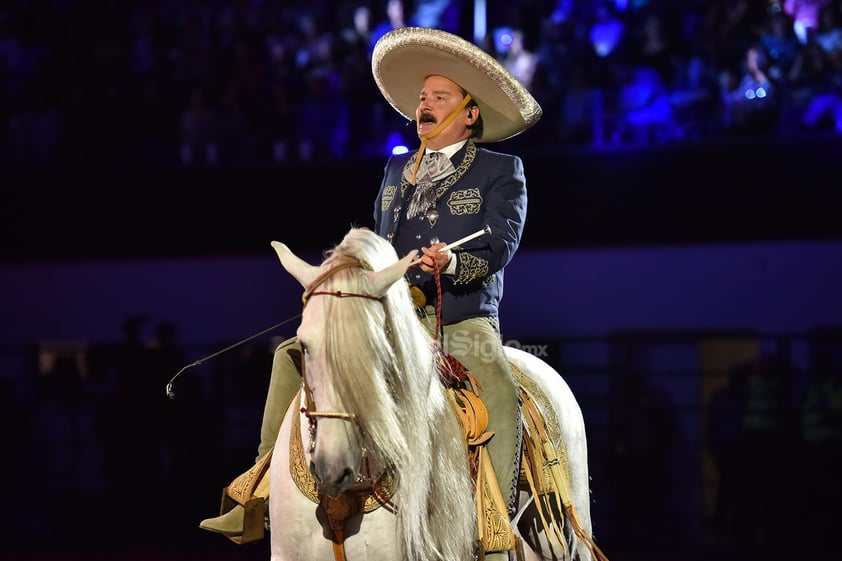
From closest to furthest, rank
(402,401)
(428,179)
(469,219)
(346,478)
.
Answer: (346,478) → (402,401) → (469,219) → (428,179)

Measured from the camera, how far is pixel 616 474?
27.0 ft

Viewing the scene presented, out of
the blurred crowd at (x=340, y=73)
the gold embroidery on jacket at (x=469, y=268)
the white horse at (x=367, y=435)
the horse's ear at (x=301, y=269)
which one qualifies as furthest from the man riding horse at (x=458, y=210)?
the blurred crowd at (x=340, y=73)

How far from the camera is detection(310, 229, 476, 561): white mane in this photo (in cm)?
262

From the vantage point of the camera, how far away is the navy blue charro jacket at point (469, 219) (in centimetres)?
348

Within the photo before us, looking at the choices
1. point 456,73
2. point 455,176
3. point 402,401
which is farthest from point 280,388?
point 456,73

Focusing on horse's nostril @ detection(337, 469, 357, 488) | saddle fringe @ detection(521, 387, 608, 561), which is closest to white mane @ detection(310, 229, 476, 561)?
horse's nostril @ detection(337, 469, 357, 488)

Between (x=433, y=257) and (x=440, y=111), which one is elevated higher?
(x=440, y=111)

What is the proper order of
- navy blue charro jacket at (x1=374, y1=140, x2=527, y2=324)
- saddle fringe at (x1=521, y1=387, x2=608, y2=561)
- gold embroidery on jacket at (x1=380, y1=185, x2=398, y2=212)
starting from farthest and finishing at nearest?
gold embroidery on jacket at (x1=380, y1=185, x2=398, y2=212) < saddle fringe at (x1=521, y1=387, x2=608, y2=561) < navy blue charro jacket at (x1=374, y1=140, x2=527, y2=324)

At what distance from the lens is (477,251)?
3.35 meters

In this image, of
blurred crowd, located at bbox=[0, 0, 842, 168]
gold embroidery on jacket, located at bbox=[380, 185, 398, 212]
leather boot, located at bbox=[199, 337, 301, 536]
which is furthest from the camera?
blurred crowd, located at bbox=[0, 0, 842, 168]

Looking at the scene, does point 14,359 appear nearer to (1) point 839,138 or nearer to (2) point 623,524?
(2) point 623,524

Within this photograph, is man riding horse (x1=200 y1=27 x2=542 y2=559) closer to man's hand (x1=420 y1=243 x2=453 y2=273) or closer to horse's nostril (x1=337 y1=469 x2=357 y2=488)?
man's hand (x1=420 y1=243 x2=453 y2=273)

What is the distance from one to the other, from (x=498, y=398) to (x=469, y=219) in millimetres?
611

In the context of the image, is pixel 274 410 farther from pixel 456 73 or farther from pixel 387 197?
pixel 456 73
